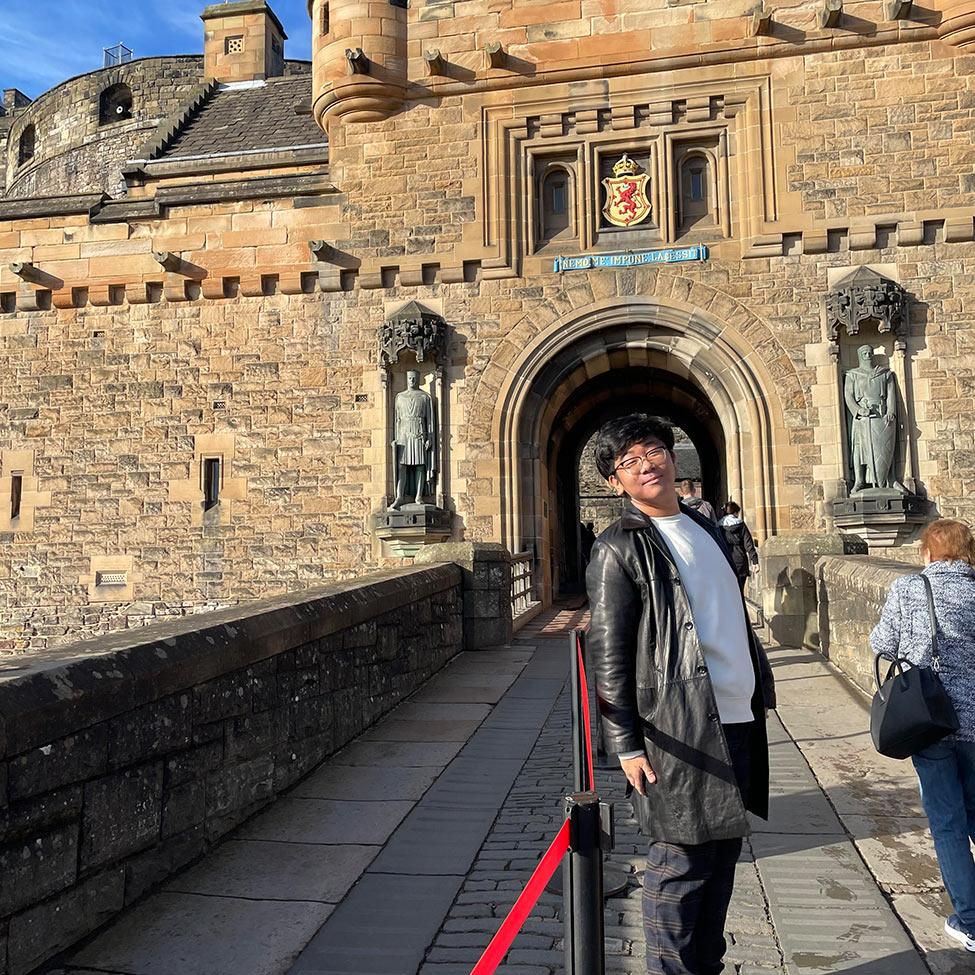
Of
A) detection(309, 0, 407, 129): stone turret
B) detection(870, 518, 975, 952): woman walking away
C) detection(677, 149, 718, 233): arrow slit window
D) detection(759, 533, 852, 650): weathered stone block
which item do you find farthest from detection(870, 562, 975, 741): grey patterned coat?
detection(309, 0, 407, 129): stone turret

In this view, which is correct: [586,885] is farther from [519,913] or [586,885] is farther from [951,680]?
[951,680]

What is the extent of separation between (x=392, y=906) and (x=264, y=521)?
946cm

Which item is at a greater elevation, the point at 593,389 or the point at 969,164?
the point at 969,164

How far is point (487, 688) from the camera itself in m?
7.16

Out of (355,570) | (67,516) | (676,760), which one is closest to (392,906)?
(676,760)

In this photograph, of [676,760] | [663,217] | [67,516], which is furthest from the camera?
[67,516]

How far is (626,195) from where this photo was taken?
39.4 ft

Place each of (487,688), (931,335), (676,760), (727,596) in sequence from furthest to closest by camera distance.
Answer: (931,335) < (487,688) < (727,596) < (676,760)

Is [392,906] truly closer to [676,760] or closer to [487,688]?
[676,760]

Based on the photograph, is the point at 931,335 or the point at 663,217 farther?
the point at 663,217

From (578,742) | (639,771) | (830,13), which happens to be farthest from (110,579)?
(830,13)

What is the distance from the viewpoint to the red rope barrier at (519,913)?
1823mm

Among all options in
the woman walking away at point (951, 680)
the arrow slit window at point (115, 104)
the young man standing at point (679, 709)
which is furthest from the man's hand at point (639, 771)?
the arrow slit window at point (115, 104)

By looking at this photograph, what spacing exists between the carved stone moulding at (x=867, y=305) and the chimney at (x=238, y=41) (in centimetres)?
1458
